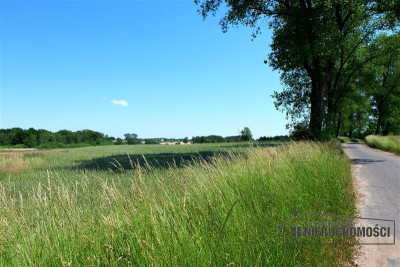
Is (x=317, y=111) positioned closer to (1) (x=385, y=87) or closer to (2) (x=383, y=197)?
(2) (x=383, y=197)

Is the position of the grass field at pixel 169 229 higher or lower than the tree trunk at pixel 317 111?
lower

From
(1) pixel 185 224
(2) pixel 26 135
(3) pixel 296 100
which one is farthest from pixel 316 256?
(2) pixel 26 135

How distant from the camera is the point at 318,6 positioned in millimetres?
16281

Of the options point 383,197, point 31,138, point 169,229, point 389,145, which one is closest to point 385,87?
point 389,145

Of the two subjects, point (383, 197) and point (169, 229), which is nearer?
point (169, 229)

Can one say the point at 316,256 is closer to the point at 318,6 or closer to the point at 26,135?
the point at 318,6

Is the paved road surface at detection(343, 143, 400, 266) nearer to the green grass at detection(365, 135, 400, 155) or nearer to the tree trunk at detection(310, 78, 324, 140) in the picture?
the tree trunk at detection(310, 78, 324, 140)

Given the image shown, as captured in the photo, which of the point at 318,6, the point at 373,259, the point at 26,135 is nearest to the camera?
the point at 373,259

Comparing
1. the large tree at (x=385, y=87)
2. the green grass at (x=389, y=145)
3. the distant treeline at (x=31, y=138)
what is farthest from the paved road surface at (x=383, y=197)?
the distant treeline at (x=31, y=138)

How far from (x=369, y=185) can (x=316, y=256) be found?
6.81 meters

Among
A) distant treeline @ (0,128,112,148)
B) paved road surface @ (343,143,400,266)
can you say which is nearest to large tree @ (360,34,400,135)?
paved road surface @ (343,143,400,266)

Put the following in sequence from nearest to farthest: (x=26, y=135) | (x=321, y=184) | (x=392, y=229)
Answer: (x=392, y=229) < (x=321, y=184) < (x=26, y=135)

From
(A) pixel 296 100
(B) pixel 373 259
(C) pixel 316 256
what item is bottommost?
(B) pixel 373 259

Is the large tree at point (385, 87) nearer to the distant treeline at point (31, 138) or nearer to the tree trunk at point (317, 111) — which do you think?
the tree trunk at point (317, 111)
